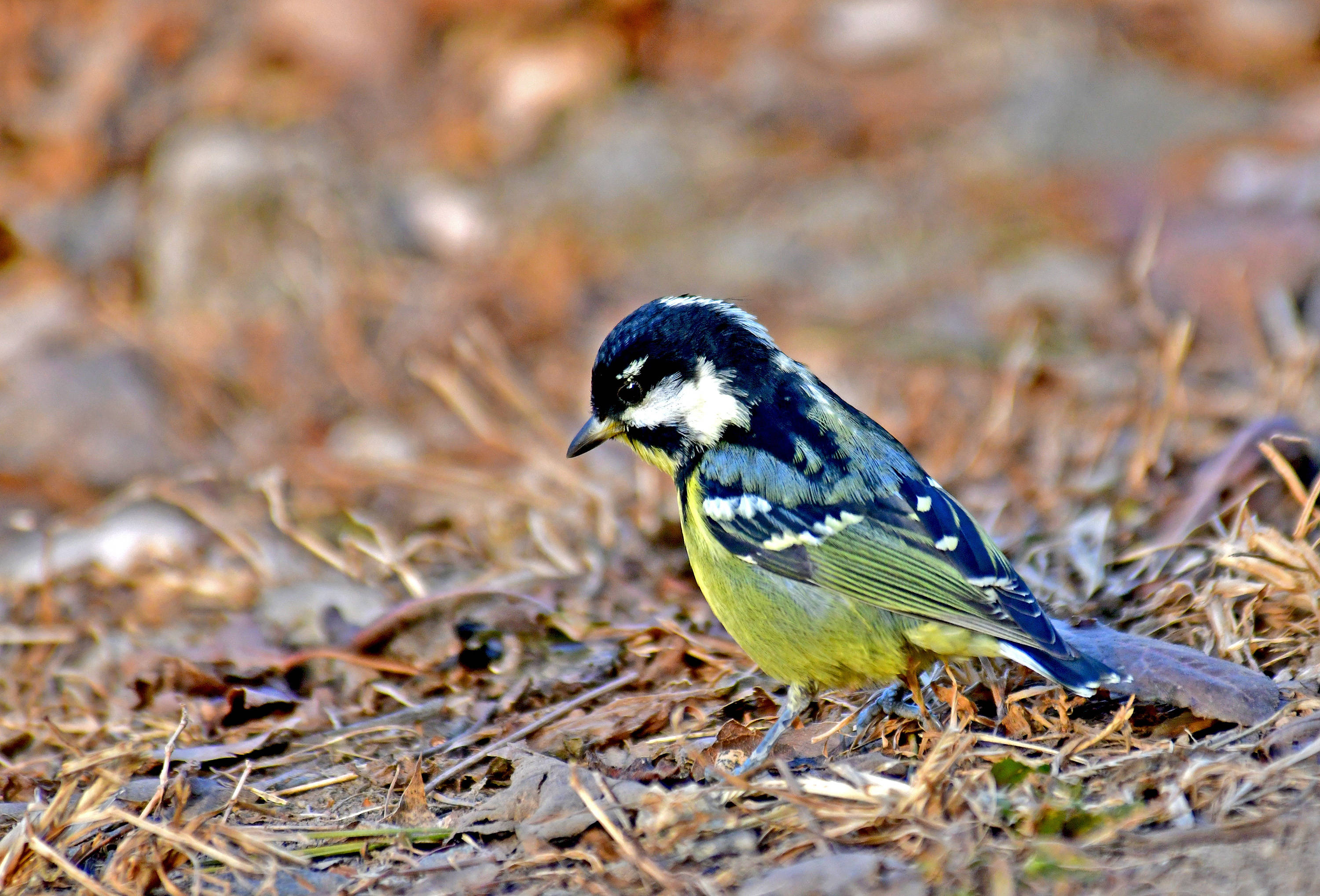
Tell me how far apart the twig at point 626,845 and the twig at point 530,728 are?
44 centimetres

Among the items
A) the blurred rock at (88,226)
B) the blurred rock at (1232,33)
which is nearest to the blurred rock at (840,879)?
the blurred rock at (88,226)

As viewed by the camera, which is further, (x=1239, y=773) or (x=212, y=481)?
(x=212, y=481)

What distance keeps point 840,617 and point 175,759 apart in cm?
175

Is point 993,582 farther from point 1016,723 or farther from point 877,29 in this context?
point 877,29

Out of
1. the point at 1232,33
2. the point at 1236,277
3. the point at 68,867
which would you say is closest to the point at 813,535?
the point at 68,867

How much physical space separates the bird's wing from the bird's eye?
318 millimetres

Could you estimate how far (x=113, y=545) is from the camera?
508cm

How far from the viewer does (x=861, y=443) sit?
136 inches

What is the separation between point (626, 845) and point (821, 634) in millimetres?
856

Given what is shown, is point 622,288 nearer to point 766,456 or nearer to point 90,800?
point 766,456

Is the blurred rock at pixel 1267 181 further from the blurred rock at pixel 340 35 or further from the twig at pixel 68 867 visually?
the twig at pixel 68 867

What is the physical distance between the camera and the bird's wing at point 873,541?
9.66 feet

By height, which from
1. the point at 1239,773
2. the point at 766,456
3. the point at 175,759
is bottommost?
the point at 175,759

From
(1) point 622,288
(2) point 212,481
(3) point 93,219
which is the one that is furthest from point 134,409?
(1) point 622,288
